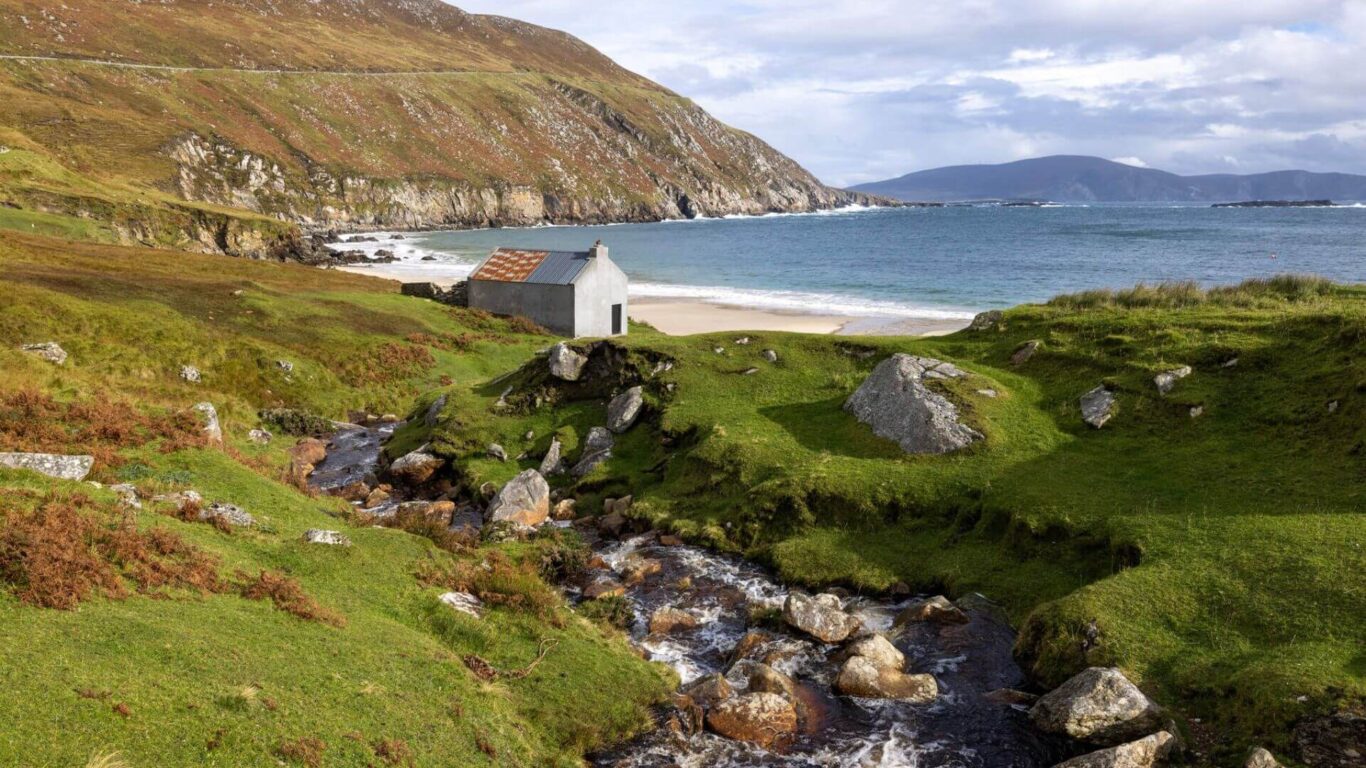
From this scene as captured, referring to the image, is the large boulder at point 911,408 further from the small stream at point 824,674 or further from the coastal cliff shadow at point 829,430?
→ the small stream at point 824,674

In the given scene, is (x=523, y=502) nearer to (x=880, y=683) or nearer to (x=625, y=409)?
(x=625, y=409)

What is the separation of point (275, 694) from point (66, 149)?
140091 mm

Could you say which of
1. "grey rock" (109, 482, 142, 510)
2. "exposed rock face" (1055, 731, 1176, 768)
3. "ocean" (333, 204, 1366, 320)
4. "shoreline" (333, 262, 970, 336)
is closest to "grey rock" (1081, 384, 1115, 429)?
"exposed rock face" (1055, 731, 1176, 768)

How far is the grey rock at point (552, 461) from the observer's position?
34.4 meters

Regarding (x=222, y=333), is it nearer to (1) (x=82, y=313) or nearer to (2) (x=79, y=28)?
(1) (x=82, y=313)

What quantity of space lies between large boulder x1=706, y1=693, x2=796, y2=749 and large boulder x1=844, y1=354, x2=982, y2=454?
13.5 m

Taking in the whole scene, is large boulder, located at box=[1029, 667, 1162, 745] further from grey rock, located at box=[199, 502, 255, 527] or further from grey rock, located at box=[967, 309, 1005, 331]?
grey rock, located at box=[967, 309, 1005, 331]

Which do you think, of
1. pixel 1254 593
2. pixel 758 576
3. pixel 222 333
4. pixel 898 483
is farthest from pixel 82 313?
pixel 1254 593

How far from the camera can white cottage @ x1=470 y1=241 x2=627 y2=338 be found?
62.9 metres

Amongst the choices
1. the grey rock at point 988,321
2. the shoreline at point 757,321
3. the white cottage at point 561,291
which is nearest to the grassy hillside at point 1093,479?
the grey rock at point 988,321

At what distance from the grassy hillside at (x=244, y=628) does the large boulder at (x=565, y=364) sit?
12383 millimetres

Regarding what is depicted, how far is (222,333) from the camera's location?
49.1 meters

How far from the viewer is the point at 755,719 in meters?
17.4

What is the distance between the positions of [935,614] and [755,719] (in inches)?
267
